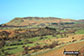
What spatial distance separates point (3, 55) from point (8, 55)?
2.17m

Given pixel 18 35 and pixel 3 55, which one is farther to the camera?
pixel 18 35

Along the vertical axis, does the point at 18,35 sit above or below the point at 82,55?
below

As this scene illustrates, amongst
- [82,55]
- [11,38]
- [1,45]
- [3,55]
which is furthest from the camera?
[11,38]

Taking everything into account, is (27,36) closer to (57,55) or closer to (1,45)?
(1,45)

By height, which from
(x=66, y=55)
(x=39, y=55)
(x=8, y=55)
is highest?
(x=66, y=55)

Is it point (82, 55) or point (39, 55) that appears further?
point (39, 55)

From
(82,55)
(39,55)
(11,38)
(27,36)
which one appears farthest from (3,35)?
(82,55)

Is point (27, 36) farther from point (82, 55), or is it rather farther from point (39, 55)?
point (82, 55)

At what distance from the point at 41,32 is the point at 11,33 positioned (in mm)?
29929

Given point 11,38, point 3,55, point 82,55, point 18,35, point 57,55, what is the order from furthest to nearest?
point 18,35
point 11,38
point 3,55
point 57,55
point 82,55

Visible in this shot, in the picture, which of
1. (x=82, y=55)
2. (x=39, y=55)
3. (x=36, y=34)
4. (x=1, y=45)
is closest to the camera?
(x=82, y=55)

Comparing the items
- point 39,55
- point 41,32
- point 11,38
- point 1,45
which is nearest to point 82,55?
point 39,55

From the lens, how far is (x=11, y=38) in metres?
101

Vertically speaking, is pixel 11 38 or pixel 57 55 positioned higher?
pixel 57 55
